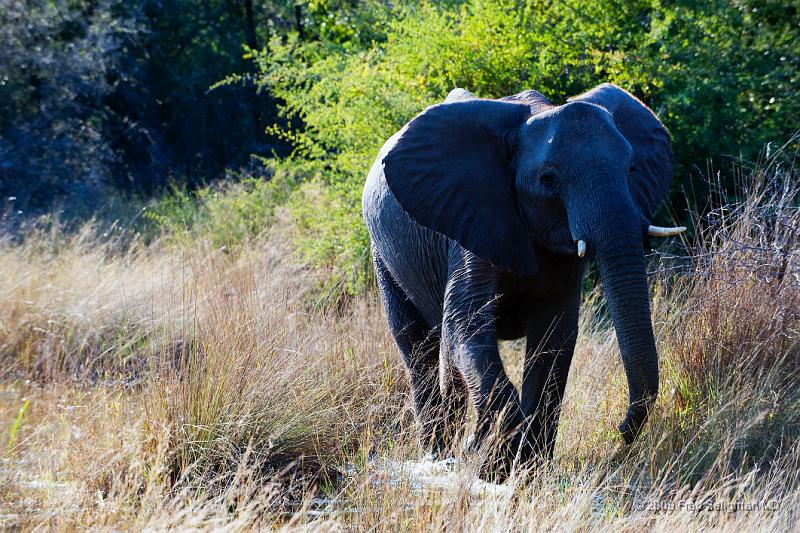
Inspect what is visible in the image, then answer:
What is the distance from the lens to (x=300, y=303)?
839 centimetres

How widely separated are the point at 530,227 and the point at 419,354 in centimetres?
159

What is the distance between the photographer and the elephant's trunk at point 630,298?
4.52m

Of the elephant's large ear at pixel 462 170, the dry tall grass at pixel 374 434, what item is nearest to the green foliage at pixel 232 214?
the dry tall grass at pixel 374 434

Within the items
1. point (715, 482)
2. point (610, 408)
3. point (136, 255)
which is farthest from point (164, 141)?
point (715, 482)

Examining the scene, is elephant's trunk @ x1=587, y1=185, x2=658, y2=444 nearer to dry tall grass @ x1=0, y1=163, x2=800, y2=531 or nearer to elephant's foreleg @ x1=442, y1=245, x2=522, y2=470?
dry tall grass @ x1=0, y1=163, x2=800, y2=531

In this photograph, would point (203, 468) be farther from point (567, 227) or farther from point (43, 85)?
point (43, 85)

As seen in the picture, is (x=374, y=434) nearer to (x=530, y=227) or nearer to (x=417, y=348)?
(x=417, y=348)

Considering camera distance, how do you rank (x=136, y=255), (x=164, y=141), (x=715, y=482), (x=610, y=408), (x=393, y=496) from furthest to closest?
(x=164, y=141) → (x=136, y=255) → (x=610, y=408) → (x=715, y=482) → (x=393, y=496)

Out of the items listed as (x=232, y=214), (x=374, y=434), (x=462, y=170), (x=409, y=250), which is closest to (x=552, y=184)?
(x=462, y=170)

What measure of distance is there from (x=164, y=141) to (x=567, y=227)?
15839mm

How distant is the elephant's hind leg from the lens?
6.09 meters

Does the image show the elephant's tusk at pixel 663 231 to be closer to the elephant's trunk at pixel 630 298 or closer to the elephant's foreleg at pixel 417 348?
the elephant's trunk at pixel 630 298

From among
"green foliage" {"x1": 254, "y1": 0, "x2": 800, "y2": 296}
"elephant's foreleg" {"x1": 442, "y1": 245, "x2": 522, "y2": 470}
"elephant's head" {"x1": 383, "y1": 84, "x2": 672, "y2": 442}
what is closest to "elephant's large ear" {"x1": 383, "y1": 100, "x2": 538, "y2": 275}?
"elephant's head" {"x1": 383, "y1": 84, "x2": 672, "y2": 442}

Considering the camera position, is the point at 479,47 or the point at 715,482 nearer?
the point at 715,482
